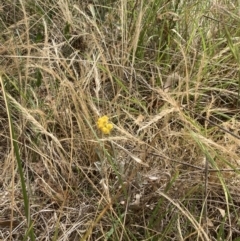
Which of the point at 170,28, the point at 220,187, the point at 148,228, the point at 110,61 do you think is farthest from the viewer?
the point at 170,28

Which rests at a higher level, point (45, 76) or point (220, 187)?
point (45, 76)

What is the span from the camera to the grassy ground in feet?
3.65

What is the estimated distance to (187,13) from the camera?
5.36 feet

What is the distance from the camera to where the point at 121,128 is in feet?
3.94

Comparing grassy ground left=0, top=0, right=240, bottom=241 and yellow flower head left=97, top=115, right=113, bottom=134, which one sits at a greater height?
yellow flower head left=97, top=115, right=113, bottom=134

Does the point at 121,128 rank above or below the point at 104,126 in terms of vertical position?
below

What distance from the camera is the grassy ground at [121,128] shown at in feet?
3.65

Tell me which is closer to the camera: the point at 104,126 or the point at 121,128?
the point at 104,126

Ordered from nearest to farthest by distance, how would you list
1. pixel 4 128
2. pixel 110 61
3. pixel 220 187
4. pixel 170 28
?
pixel 220 187 → pixel 4 128 → pixel 110 61 → pixel 170 28

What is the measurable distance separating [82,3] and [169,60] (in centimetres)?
38

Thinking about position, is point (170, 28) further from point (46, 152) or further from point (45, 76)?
point (46, 152)

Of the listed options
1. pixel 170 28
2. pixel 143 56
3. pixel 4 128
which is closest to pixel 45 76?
pixel 4 128

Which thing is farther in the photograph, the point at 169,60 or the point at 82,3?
the point at 82,3

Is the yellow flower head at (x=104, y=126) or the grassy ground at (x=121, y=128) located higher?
the yellow flower head at (x=104, y=126)
